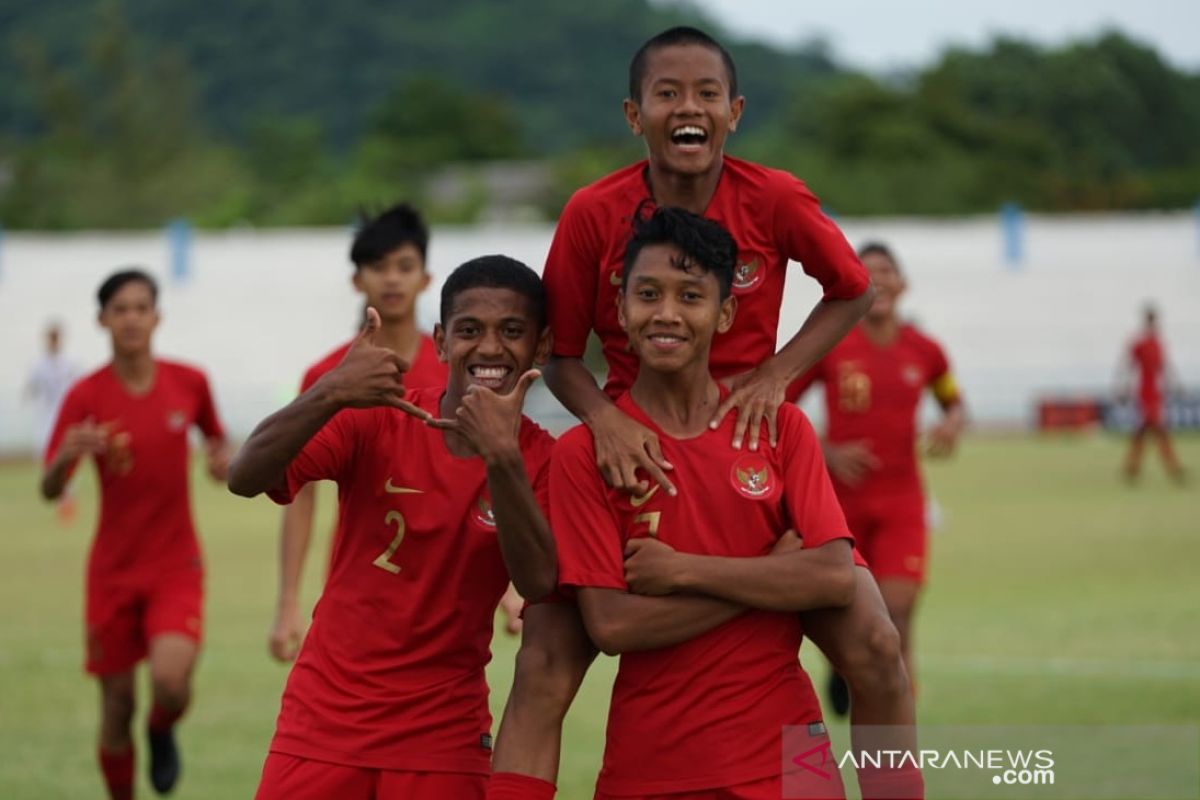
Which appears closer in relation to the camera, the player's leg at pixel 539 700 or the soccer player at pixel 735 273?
the player's leg at pixel 539 700

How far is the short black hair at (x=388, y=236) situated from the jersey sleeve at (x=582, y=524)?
333 cm

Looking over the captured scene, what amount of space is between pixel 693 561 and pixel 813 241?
1107 mm

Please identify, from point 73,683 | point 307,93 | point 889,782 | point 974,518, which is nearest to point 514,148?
point 307,93

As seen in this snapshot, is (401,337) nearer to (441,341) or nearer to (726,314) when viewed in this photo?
(441,341)

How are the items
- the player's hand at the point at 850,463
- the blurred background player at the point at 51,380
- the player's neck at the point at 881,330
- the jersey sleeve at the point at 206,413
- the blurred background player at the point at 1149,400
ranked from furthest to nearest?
the blurred background player at the point at 1149,400, the blurred background player at the point at 51,380, the player's neck at the point at 881,330, the player's hand at the point at 850,463, the jersey sleeve at the point at 206,413

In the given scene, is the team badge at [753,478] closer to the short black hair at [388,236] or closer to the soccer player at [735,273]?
the soccer player at [735,273]

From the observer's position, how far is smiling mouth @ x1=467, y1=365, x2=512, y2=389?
5.07 meters

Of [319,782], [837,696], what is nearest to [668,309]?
[319,782]

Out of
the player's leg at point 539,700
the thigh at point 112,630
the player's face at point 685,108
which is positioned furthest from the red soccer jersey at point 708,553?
the thigh at point 112,630

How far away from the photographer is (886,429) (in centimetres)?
1087

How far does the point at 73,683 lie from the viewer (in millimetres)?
11977

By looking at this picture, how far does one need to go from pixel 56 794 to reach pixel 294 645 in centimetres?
225

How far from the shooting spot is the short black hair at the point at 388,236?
8.06 m

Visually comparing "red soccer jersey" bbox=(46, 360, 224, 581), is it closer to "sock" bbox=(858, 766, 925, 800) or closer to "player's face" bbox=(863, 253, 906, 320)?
"player's face" bbox=(863, 253, 906, 320)
